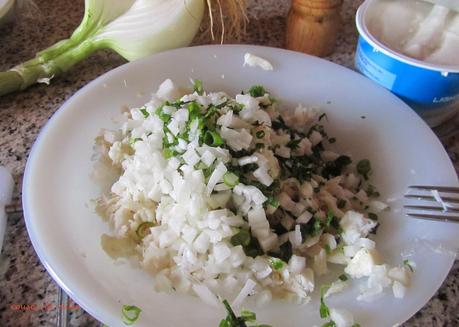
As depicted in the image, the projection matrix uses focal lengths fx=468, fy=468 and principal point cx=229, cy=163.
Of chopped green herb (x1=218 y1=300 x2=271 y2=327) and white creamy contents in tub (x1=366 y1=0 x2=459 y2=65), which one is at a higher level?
white creamy contents in tub (x1=366 y1=0 x2=459 y2=65)

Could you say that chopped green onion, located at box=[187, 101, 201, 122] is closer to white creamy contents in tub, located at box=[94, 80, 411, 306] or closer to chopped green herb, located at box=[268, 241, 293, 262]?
white creamy contents in tub, located at box=[94, 80, 411, 306]

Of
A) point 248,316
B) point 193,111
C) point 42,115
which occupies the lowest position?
point 42,115

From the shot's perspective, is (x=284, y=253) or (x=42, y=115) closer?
(x=284, y=253)

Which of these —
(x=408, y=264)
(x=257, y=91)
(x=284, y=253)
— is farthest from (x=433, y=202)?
(x=257, y=91)

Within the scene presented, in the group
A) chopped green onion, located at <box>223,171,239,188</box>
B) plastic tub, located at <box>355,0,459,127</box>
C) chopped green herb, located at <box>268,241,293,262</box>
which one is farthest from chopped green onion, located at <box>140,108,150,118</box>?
plastic tub, located at <box>355,0,459,127</box>

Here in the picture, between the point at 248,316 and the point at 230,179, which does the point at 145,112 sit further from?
the point at 248,316

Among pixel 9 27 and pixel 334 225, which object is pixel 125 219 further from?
pixel 9 27

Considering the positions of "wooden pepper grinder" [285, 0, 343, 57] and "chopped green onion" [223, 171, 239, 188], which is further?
"wooden pepper grinder" [285, 0, 343, 57]

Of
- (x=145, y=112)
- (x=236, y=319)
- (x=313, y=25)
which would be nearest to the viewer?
(x=236, y=319)
